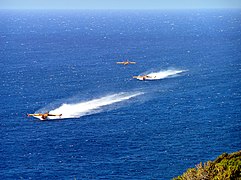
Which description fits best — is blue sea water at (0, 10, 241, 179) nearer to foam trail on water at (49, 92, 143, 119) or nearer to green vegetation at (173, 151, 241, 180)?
foam trail on water at (49, 92, 143, 119)

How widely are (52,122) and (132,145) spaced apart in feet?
99.9

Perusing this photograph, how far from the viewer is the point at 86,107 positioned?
6161 inches

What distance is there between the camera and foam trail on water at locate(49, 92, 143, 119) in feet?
495

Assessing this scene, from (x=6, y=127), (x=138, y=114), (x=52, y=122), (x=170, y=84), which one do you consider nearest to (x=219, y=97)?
(x=170, y=84)

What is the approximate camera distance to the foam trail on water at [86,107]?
151m

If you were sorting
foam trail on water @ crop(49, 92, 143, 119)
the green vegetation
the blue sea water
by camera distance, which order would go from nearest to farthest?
the green vegetation → the blue sea water → foam trail on water @ crop(49, 92, 143, 119)

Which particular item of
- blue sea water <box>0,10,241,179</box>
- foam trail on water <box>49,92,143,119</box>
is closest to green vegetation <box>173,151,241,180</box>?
blue sea water <box>0,10,241,179</box>

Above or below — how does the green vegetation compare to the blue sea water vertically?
below

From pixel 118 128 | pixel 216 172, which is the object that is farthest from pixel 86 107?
pixel 216 172

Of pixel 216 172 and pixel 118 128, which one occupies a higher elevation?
pixel 118 128

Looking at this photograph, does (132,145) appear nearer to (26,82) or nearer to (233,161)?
(233,161)

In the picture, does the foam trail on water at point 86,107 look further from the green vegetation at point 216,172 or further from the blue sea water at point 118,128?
the green vegetation at point 216,172

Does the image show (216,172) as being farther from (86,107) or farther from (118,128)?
(86,107)

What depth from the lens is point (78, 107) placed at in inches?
6181
